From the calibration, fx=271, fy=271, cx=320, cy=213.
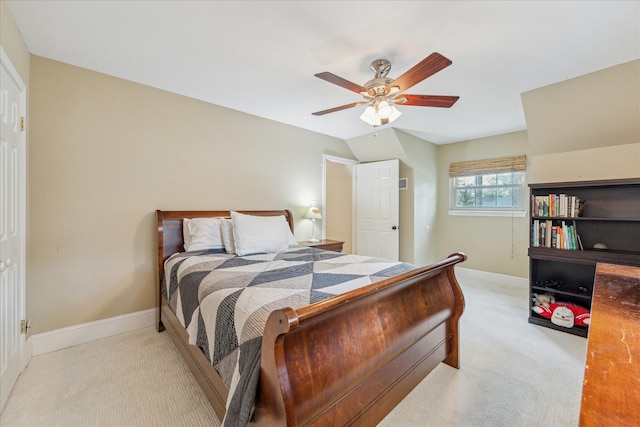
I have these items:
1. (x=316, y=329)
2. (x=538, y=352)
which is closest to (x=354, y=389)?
(x=316, y=329)

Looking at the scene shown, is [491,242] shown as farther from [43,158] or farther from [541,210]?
[43,158]

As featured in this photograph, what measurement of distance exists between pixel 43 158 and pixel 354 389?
2.90 m

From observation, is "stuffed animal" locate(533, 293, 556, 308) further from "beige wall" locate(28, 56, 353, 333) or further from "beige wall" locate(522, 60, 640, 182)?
"beige wall" locate(28, 56, 353, 333)

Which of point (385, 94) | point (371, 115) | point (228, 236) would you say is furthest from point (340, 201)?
point (385, 94)

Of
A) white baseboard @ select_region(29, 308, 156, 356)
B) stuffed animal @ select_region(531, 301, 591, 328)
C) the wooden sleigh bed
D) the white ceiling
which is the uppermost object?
the white ceiling

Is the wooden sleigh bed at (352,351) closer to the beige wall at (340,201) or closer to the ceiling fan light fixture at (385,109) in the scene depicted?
the ceiling fan light fixture at (385,109)

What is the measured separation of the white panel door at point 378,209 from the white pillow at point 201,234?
2.68 meters

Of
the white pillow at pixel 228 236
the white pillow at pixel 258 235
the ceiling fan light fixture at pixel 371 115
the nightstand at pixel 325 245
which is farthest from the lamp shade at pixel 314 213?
the ceiling fan light fixture at pixel 371 115

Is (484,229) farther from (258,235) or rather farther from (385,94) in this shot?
(258,235)

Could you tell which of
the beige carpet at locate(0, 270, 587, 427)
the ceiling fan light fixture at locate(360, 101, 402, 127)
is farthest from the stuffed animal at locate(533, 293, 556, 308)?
the ceiling fan light fixture at locate(360, 101, 402, 127)

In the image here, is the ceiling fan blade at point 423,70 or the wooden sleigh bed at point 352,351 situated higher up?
the ceiling fan blade at point 423,70

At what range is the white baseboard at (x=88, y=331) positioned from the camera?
2.22m

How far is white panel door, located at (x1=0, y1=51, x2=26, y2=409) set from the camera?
1.64m

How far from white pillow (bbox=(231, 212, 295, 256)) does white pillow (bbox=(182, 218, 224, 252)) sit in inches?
9.4
